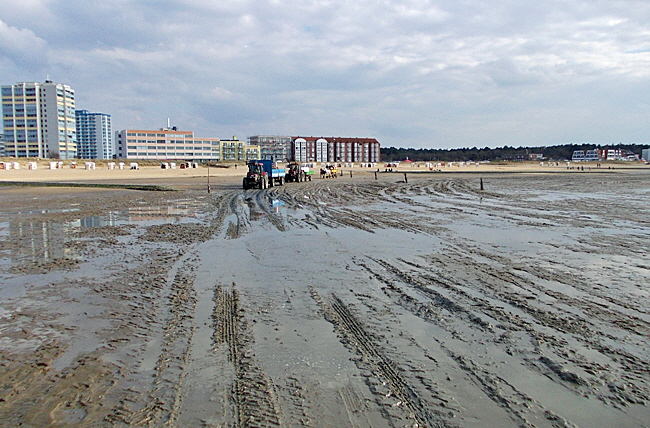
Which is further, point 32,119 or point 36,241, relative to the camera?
point 32,119

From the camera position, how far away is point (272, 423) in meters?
3.78

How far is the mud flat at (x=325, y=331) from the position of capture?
405 cm

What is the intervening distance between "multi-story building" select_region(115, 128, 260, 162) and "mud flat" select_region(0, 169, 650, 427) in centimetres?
12342

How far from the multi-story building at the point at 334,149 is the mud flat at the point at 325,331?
144 meters

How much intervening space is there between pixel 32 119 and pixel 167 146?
38091mm

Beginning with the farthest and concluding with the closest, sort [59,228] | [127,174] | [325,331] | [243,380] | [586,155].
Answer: [586,155]
[127,174]
[59,228]
[325,331]
[243,380]

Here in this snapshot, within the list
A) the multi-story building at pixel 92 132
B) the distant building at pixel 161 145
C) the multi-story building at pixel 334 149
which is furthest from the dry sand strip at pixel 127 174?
the multi-story building at pixel 92 132

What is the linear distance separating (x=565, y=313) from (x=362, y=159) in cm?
16538

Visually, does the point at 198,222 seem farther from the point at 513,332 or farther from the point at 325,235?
the point at 513,332

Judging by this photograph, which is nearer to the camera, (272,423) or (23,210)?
(272,423)

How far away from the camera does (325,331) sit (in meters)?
5.84

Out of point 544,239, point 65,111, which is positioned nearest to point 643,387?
point 544,239

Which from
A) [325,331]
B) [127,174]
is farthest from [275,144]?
[325,331]

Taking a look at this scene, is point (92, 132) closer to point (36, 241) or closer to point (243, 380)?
point (36, 241)
